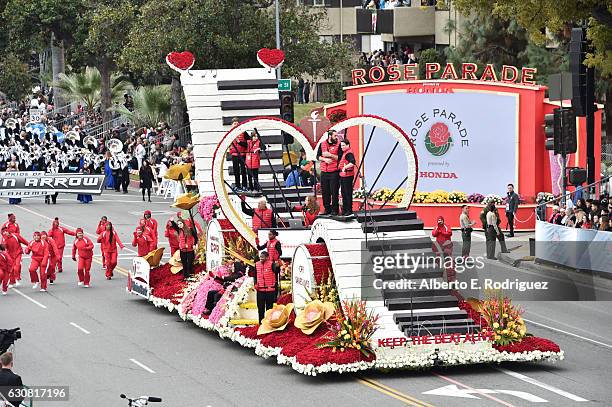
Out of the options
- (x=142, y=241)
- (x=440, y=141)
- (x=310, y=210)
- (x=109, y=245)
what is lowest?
(x=109, y=245)

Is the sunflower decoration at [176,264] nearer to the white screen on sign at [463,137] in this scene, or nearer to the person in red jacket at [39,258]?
the person in red jacket at [39,258]

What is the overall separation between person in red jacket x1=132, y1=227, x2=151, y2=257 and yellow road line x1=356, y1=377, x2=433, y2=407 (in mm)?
11379

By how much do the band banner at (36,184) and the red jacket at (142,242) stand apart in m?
15.7

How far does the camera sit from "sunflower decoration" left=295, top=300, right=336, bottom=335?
72.6 feet

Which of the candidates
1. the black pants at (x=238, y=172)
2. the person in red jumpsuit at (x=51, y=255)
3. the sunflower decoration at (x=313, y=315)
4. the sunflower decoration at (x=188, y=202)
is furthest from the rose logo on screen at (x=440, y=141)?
the sunflower decoration at (x=313, y=315)

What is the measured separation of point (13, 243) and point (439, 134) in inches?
578

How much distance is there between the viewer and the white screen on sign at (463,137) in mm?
40406

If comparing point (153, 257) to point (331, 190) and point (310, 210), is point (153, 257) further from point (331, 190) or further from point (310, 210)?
point (331, 190)

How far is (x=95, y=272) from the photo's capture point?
111 ft

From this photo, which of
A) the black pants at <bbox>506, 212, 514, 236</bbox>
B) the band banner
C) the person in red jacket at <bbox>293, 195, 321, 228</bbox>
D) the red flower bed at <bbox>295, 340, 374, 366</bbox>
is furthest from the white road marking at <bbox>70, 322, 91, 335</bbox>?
the band banner

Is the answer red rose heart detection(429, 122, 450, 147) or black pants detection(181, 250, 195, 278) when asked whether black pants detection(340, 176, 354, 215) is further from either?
red rose heart detection(429, 122, 450, 147)

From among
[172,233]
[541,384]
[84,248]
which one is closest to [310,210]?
[172,233]

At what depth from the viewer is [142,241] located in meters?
31.9

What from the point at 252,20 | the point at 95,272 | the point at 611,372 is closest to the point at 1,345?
the point at 611,372
